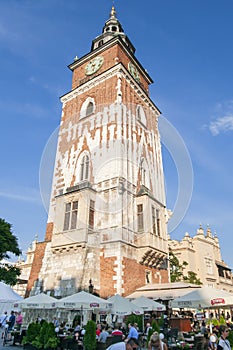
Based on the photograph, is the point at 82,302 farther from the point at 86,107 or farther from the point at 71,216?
the point at 86,107

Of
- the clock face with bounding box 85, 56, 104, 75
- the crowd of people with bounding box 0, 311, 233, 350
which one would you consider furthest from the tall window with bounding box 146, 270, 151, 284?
the clock face with bounding box 85, 56, 104, 75

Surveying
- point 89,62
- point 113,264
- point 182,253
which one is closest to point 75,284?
point 113,264

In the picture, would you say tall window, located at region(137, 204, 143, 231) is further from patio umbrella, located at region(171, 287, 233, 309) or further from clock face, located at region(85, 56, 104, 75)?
clock face, located at region(85, 56, 104, 75)

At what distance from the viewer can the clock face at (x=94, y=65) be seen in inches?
1254

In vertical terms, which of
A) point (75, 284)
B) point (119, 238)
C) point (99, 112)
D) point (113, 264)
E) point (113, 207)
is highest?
point (99, 112)

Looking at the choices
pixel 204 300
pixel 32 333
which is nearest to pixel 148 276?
pixel 204 300

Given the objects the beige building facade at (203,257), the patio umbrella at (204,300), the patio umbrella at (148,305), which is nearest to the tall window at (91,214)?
the patio umbrella at (148,305)

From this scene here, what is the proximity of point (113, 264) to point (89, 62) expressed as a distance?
24.0 meters

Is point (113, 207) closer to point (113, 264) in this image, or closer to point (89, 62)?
point (113, 264)

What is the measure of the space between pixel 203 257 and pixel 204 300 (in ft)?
108

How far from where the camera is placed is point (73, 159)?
27234mm

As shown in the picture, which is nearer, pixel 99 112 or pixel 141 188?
pixel 141 188

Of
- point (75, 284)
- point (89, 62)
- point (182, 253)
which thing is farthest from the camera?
point (182, 253)

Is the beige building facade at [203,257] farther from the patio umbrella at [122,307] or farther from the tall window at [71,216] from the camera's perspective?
the patio umbrella at [122,307]
